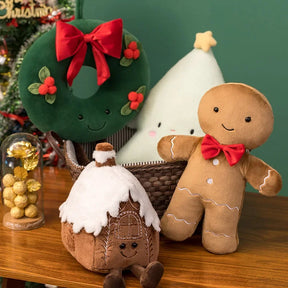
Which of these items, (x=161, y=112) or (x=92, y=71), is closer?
(x=161, y=112)

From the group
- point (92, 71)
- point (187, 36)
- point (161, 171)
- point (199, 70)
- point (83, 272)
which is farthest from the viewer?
point (92, 71)

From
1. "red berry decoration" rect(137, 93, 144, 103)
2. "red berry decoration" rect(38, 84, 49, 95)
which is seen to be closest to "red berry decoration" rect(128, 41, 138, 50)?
"red berry decoration" rect(137, 93, 144, 103)

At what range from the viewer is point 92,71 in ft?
4.50

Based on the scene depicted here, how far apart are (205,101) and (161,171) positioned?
158mm

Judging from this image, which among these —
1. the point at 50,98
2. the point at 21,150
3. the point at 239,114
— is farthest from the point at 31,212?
the point at 239,114

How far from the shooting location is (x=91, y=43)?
982mm

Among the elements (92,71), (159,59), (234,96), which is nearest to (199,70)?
(234,96)

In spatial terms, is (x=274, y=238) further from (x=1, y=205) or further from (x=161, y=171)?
(x=1, y=205)

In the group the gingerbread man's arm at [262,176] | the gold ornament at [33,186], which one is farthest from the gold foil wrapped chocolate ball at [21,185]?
the gingerbread man's arm at [262,176]

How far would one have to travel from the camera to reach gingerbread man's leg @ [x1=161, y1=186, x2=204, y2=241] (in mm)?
807

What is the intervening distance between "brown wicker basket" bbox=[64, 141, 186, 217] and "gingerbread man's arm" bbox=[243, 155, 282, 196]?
13 centimetres

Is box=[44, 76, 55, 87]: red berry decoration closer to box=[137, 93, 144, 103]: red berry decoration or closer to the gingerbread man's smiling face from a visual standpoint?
box=[137, 93, 144, 103]: red berry decoration

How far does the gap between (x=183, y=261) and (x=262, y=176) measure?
0.65 ft

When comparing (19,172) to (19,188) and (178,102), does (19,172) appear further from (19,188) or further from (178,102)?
(178,102)
